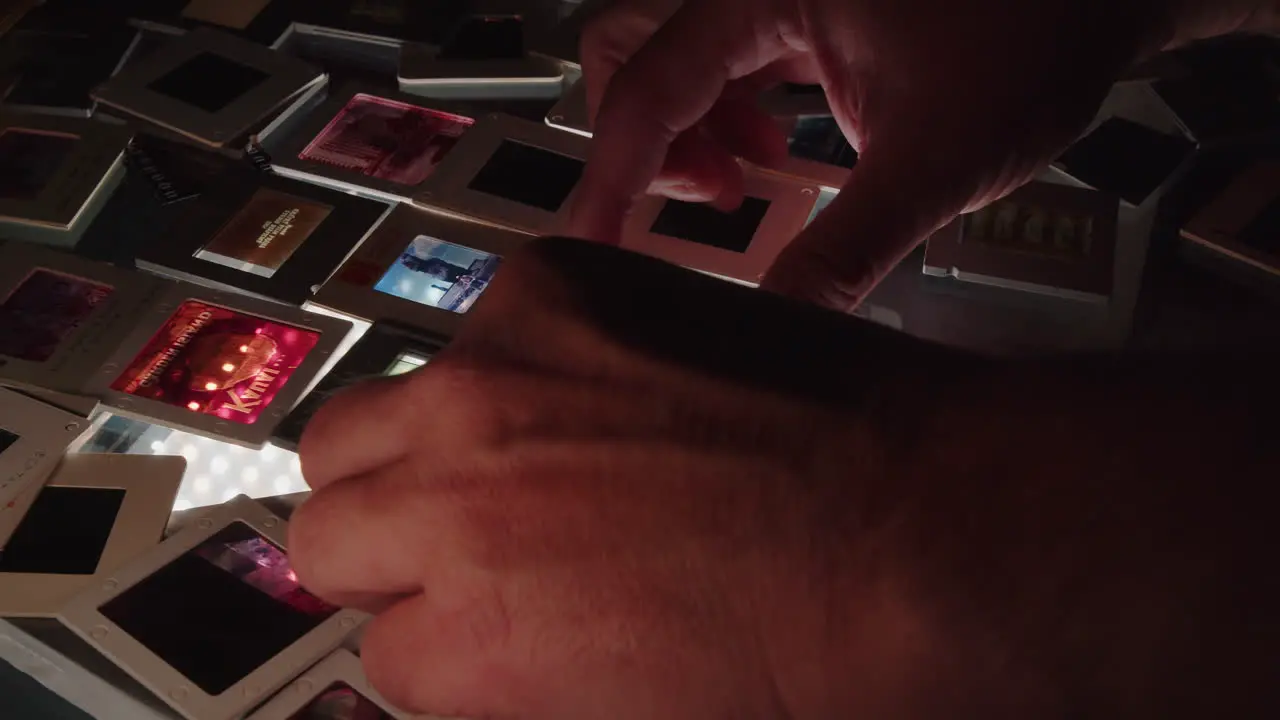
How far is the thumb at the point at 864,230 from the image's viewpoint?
853 mm

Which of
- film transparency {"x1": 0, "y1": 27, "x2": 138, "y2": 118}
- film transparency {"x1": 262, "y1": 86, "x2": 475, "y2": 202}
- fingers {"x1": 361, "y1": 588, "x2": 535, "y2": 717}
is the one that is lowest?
film transparency {"x1": 262, "y1": 86, "x2": 475, "y2": 202}

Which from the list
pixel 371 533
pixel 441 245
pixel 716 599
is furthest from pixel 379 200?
pixel 716 599

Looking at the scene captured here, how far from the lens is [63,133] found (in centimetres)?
159

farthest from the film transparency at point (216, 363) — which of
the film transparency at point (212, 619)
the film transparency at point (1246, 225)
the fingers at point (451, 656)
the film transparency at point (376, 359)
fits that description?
the film transparency at point (1246, 225)

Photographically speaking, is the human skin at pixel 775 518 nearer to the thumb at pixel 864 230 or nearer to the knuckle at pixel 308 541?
the knuckle at pixel 308 541

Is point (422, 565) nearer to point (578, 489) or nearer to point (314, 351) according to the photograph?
point (578, 489)

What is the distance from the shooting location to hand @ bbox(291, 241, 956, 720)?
549 millimetres

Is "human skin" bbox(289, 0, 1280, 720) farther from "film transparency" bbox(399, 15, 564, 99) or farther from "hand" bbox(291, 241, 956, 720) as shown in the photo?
"film transparency" bbox(399, 15, 564, 99)

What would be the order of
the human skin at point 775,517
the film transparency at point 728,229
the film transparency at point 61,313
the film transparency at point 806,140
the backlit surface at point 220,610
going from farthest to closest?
the film transparency at point 806,140 < the film transparency at point 728,229 < the film transparency at point 61,313 < the backlit surface at point 220,610 < the human skin at point 775,517

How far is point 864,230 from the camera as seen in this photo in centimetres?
87

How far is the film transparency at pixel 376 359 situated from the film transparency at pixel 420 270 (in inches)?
0.9

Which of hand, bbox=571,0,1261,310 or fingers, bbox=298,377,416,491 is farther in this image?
hand, bbox=571,0,1261,310

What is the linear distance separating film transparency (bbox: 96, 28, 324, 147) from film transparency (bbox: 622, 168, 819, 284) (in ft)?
2.14

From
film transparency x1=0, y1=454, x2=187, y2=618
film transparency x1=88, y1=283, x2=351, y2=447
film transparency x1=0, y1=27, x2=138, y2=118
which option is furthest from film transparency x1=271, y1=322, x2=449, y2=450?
film transparency x1=0, y1=27, x2=138, y2=118
